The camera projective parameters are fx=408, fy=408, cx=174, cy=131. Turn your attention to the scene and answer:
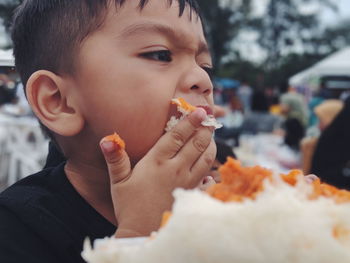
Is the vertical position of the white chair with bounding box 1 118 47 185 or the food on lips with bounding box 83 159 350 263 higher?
the food on lips with bounding box 83 159 350 263

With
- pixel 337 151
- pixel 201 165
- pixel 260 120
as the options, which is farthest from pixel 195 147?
pixel 260 120

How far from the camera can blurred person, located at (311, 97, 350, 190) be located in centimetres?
434

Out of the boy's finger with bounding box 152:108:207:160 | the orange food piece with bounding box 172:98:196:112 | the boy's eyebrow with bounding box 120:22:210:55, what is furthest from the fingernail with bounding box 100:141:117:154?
the boy's eyebrow with bounding box 120:22:210:55

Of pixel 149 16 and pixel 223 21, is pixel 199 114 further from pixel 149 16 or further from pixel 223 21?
pixel 223 21

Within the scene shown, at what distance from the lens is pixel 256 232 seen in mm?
488

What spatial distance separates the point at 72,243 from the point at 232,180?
0.58 m

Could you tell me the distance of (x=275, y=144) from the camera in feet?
22.8

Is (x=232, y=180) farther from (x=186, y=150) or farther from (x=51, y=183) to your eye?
(x=51, y=183)

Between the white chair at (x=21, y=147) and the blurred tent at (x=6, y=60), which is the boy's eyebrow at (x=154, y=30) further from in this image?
the white chair at (x=21, y=147)

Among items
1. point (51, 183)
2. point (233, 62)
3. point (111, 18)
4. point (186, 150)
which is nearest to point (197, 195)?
point (186, 150)

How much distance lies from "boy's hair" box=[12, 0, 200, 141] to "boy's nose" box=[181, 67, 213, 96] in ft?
0.60

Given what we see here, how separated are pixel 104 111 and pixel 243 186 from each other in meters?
0.57

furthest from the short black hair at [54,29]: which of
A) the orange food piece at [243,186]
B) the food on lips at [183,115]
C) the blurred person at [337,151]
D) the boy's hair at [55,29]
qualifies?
the blurred person at [337,151]

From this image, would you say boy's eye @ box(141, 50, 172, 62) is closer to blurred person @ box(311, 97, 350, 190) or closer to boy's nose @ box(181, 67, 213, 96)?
boy's nose @ box(181, 67, 213, 96)
